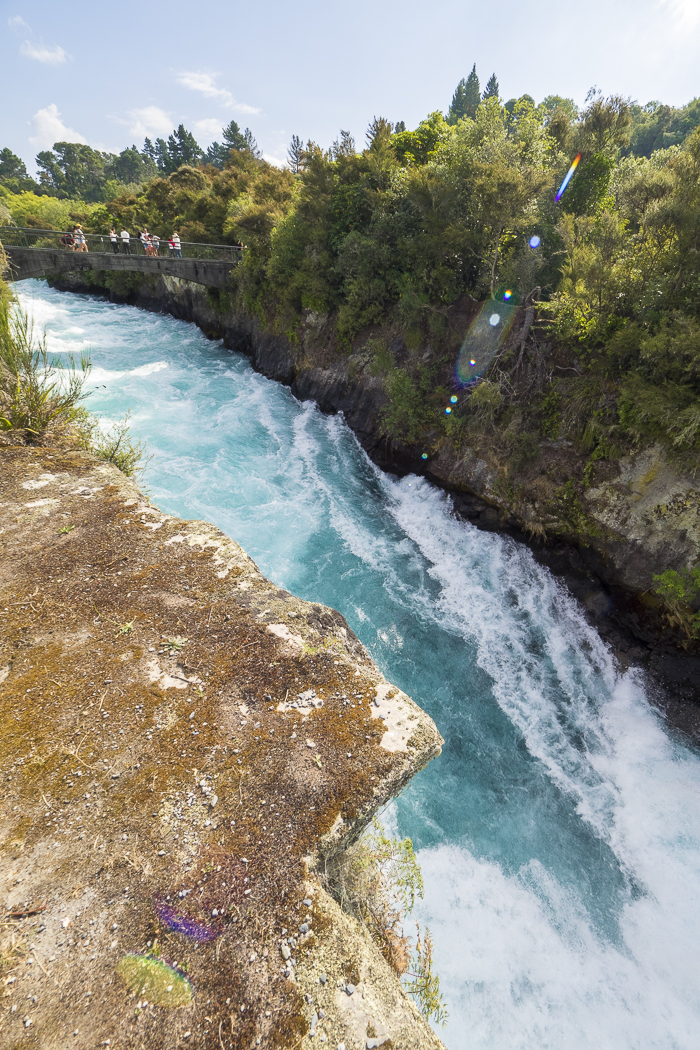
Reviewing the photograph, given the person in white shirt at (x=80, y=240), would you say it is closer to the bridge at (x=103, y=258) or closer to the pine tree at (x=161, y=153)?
the bridge at (x=103, y=258)

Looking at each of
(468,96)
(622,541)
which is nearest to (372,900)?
(622,541)

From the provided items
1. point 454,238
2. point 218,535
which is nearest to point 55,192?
point 454,238

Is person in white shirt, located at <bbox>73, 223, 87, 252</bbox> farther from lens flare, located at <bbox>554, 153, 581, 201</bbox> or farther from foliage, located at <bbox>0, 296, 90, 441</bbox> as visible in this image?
lens flare, located at <bbox>554, 153, 581, 201</bbox>

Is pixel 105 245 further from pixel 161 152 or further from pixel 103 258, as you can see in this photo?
pixel 161 152

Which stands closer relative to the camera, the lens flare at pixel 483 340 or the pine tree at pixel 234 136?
the lens flare at pixel 483 340

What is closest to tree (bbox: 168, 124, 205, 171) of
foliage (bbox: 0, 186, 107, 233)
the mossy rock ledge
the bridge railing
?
foliage (bbox: 0, 186, 107, 233)

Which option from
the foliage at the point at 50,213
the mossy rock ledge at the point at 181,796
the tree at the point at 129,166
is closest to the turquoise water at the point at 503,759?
the mossy rock ledge at the point at 181,796
